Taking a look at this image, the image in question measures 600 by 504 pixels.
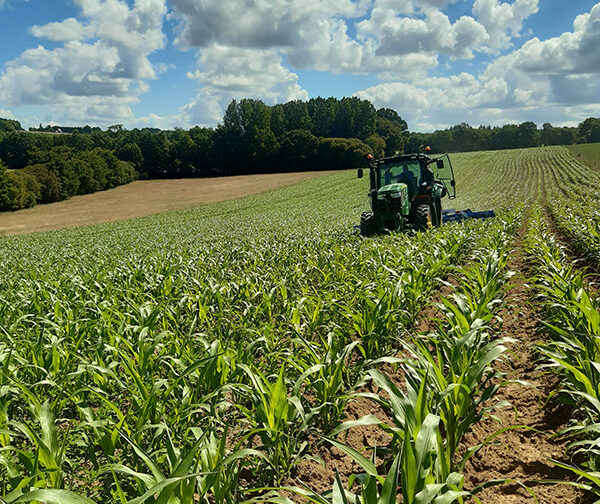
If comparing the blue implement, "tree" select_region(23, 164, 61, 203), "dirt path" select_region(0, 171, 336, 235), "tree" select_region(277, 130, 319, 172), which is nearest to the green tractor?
the blue implement

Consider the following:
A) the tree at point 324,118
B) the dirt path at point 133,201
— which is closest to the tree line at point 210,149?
the tree at point 324,118

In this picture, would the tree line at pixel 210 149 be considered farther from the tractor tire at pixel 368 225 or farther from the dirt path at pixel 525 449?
the dirt path at pixel 525 449

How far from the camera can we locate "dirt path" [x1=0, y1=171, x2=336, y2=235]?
34188mm

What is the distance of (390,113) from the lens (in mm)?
105062

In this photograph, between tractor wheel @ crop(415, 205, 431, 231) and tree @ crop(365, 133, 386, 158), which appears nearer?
tractor wheel @ crop(415, 205, 431, 231)

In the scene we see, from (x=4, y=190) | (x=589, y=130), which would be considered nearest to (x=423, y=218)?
Answer: (x=4, y=190)

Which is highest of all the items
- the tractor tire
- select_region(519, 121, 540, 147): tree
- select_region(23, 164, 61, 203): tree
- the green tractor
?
select_region(519, 121, 540, 147): tree

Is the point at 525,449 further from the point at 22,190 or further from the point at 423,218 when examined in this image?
the point at 22,190

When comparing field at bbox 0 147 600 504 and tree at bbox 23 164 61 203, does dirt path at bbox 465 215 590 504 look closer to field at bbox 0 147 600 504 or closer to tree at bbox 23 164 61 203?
field at bbox 0 147 600 504

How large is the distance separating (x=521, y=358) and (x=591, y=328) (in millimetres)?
940

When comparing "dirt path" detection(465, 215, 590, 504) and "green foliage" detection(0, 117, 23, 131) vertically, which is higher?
"green foliage" detection(0, 117, 23, 131)

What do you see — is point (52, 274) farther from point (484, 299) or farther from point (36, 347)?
point (484, 299)

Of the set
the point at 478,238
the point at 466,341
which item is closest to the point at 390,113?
the point at 478,238

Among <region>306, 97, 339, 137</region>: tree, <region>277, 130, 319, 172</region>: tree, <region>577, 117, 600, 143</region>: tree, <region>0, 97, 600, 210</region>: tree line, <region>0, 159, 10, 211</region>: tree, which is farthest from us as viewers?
<region>577, 117, 600, 143</region>: tree
